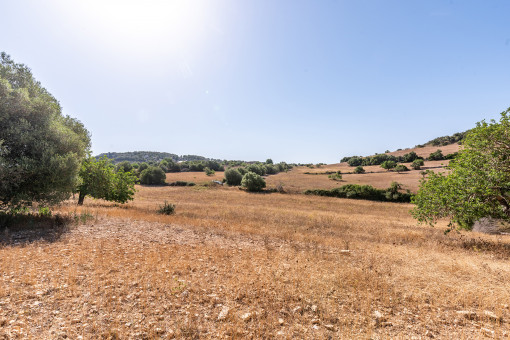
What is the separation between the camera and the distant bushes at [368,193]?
49750 millimetres

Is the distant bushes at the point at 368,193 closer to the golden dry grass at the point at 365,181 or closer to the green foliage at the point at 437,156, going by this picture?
the golden dry grass at the point at 365,181

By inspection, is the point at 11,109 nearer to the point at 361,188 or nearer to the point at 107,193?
the point at 107,193

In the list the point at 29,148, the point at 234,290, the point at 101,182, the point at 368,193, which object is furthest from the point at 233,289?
the point at 368,193

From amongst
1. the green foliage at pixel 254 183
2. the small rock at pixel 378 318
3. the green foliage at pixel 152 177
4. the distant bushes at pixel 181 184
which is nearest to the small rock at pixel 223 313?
the small rock at pixel 378 318

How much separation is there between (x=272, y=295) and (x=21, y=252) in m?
10.6

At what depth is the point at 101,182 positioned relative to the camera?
23375mm

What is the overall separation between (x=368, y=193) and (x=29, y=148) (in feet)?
200

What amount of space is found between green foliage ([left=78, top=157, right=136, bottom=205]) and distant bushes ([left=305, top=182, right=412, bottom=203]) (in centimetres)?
4732

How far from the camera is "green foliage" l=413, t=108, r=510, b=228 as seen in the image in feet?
42.0

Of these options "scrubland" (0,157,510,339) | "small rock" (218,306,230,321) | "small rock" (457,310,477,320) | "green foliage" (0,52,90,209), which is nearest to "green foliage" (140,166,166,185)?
"green foliage" (0,52,90,209)

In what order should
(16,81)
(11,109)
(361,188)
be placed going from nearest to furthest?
(11,109) < (16,81) < (361,188)

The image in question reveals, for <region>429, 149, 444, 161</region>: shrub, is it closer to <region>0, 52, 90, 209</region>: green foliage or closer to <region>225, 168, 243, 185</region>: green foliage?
<region>225, 168, 243, 185</region>: green foliage

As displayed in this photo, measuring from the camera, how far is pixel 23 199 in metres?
11.8

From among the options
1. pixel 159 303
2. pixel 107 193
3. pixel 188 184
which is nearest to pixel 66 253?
pixel 159 303
